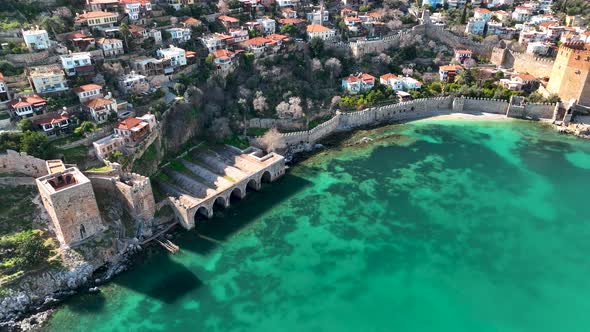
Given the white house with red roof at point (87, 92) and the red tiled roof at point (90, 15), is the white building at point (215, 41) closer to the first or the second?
A: the red tiled roof at point (90, 15)

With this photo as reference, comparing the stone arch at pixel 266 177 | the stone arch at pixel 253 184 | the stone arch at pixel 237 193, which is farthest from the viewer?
the stone arch at pixel 266 177

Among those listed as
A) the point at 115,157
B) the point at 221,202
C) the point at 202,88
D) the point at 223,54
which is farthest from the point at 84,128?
the point at 223,54

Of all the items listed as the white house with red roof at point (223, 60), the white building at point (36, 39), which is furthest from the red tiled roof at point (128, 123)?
the white house with red roof at point (223, 60)

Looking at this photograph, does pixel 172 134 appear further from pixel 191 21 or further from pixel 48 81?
pixel 191 21

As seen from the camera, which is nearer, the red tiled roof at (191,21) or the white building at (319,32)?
the red tiled roof at (191,21)

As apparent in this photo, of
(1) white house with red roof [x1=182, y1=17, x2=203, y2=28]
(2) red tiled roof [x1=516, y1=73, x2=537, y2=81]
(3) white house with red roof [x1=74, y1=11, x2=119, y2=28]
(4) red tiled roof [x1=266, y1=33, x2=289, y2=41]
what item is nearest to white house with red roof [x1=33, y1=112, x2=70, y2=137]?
(3) white house with red roof [x1=74, y1=11, x2=119, y2=28]

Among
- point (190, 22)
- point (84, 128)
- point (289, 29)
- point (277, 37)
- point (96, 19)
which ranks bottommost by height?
point (84, 128)

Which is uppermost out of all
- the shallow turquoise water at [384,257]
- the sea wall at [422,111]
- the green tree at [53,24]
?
the green tree at [53,24]
